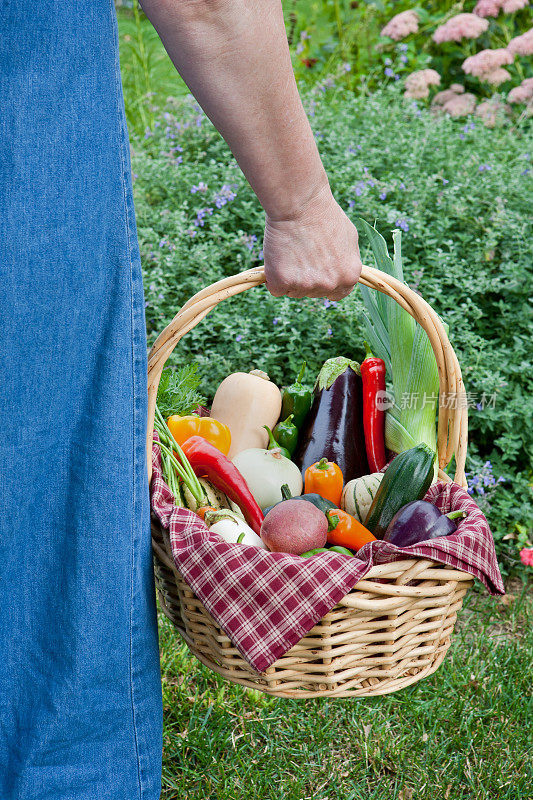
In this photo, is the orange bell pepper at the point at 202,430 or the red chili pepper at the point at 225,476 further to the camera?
the orange bell pepper at the point at 202,430

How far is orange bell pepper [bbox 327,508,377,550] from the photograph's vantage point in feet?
4.94

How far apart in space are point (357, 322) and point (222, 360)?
0.51 meters

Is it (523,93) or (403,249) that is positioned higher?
(523,93)

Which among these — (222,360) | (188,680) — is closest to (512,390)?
(222,360)

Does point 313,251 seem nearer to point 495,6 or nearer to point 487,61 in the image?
point 487,61

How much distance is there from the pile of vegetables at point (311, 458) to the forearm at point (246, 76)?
0.63 metres

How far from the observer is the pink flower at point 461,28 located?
425 centimetres

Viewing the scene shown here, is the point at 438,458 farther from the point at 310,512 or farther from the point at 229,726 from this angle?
the point at 229,726

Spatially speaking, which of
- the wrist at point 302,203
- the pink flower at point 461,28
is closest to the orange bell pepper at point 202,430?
the wrist at point 302,203

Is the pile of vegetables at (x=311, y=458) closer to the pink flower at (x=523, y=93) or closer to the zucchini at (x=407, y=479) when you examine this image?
the zucchini at (x=407, y=479)

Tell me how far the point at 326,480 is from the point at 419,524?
341mm

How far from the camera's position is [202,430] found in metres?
1.74

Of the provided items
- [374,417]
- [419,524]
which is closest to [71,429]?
[419,524]

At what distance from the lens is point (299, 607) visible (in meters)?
1.13
